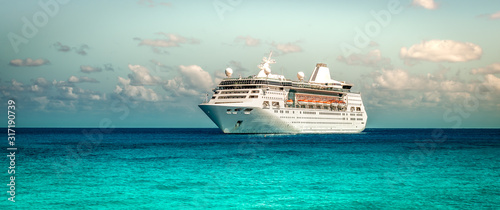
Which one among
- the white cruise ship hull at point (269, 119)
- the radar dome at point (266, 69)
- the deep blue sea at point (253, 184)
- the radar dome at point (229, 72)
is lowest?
the deep blue sea at point (253, 184)

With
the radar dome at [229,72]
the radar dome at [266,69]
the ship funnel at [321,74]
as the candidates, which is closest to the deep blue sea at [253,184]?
the radar dome at [229,72]

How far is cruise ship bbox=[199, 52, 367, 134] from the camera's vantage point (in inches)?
3103

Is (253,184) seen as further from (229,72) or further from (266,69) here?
(266,69)

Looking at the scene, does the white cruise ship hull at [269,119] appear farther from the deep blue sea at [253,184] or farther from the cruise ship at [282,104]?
the deep blue sea at [253,184]

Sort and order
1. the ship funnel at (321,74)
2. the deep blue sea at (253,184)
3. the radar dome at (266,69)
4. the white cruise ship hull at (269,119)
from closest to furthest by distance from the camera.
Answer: the deep blue sea at (253,184) < the white cruise ship hull at (269,119) < the radar dome at (266,69) < the ship funnel at (321,74)

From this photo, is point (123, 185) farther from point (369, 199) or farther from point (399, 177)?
point (399, 177)

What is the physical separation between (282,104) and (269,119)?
5657 mm

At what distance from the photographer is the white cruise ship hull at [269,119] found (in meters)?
77.8

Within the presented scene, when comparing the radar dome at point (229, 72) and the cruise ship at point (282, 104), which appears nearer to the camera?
the cruise ship at point (282, 104)

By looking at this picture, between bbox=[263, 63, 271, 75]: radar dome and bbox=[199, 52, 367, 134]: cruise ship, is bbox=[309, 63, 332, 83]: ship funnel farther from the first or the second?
bbox=[263, 63, 271, 75]: radar dome

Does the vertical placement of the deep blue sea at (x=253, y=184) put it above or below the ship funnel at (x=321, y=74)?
below

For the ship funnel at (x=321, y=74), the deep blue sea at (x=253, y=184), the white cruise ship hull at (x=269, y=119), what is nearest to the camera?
the deep blue sea at (x=253, y=184)

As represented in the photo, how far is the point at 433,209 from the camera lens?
22.5 metres

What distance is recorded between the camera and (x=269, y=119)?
8088cm
